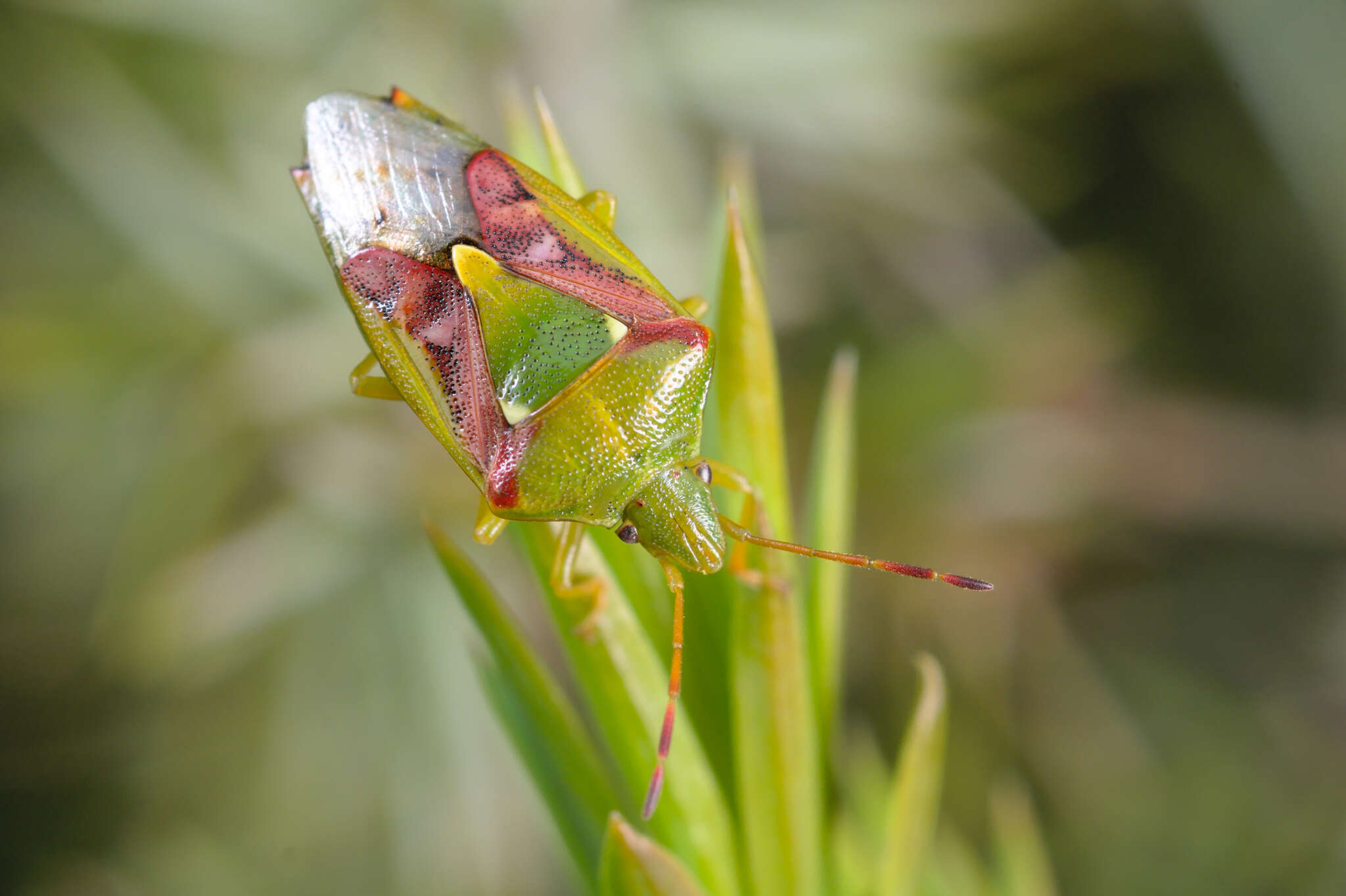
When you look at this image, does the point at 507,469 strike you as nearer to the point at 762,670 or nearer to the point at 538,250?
the point at 538,250

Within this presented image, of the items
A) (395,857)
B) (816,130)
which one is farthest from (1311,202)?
(395,857)

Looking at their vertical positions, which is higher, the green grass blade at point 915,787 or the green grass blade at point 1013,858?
the green grass blade at point 915,787

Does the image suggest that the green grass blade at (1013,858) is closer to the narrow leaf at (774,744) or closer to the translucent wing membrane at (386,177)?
the narrow leaf at (774,744)

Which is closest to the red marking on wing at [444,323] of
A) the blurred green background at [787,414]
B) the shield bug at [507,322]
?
the shield bug at [507,322]

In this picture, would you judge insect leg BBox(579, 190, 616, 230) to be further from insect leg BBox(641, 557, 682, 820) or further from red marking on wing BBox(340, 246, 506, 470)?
insect leg BBox(641, 557, 682, 820)

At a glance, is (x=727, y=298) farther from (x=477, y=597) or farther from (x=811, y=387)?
(x=811, y=387)

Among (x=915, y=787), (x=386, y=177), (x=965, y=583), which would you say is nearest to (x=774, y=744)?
(x=915, y=787)
